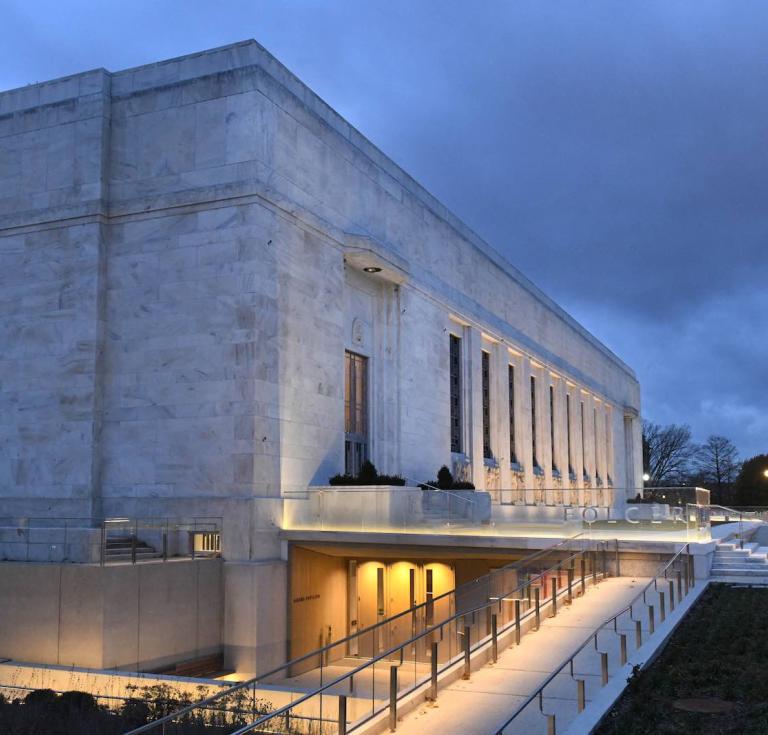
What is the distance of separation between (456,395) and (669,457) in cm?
7502

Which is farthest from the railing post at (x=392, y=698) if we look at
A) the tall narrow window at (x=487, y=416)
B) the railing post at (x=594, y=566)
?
the tall narrow window at (x=487, y=416)

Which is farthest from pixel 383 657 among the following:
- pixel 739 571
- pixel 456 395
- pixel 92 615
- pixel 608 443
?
pixel 608 443

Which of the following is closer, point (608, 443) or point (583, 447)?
point (583, 447)

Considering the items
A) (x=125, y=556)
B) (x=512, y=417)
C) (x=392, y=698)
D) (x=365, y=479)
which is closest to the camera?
(x=392, y=698)

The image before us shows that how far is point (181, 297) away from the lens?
2580 centimetres

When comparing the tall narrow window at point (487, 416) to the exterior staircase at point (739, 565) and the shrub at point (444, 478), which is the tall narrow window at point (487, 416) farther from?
the exterior staircase at point (739, 565)

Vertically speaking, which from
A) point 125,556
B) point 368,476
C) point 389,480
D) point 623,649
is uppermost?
point 368,476

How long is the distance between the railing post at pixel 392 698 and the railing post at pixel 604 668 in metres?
3.07

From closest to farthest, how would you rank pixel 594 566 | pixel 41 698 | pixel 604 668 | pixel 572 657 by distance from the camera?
1. pixel 572 657
2. pixel 604 668
3. pixel 41 698
4. pixel 594 566

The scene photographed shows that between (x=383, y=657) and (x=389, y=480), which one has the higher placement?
(x=389, y=480)

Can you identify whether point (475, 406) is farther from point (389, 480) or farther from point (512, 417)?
point (389, 480)

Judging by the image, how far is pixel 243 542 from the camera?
23984 millimetres

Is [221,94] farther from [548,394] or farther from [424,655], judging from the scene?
[548,394]

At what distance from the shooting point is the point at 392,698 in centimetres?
1141
